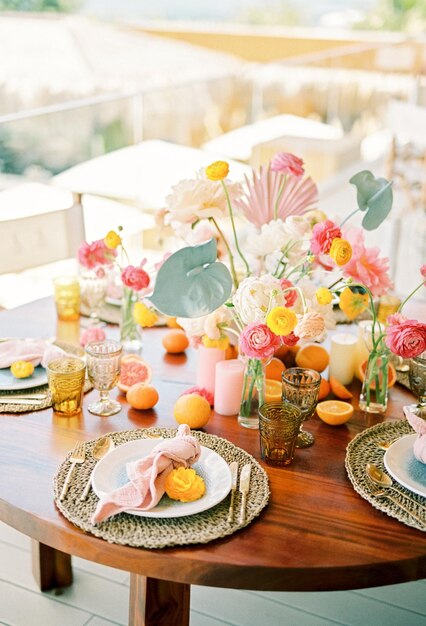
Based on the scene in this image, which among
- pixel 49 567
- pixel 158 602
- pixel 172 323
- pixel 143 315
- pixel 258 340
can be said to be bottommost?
pixel 49 567

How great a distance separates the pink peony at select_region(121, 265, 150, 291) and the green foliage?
42.3 ft

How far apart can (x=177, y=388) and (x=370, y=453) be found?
45 centimetres

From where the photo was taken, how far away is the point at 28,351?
1686 millimetres

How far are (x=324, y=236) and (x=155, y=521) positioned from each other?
55cm

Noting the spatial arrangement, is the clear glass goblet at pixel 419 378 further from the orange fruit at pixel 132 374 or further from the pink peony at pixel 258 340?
the orange fruit at pixel 132 374

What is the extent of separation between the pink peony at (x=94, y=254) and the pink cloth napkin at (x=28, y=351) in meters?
0.22

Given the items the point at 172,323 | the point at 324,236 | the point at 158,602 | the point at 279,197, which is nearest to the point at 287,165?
the point at 279,197

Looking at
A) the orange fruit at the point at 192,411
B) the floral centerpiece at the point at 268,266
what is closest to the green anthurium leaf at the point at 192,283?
the floral centerpiece at the point at 268,266

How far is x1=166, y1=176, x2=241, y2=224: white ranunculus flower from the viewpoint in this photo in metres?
1.49

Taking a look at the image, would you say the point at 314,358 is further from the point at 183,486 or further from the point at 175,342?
the point at 183,486

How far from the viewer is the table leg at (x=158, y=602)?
4.26 feet

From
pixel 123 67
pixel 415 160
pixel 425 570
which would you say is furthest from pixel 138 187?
pixel 123 67

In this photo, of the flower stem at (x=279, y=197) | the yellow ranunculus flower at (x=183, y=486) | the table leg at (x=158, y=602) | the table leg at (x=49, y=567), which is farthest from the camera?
the table leg at (x=49, y=567)

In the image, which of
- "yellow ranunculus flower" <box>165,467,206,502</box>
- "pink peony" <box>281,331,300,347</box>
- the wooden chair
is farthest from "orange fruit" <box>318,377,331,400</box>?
the wooden chair
